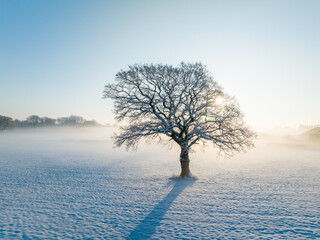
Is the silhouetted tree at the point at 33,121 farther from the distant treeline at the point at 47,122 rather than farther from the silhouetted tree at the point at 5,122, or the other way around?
the silhouetted tree at the point at 5,122

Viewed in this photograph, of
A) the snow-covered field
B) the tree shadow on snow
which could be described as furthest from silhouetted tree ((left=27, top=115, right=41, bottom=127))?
the tree shadow on snow

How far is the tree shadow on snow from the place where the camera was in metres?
8.72

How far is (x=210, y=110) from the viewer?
18156 mm

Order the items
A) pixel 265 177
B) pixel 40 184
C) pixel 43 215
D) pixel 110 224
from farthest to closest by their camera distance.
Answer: pixel 265 177, pixel 40 184, pixel 43 215, pixel 110 224

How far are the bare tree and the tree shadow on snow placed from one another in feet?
15.7

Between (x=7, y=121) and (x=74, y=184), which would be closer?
(x=74, y=184)

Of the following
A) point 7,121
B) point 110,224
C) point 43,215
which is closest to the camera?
point 110,224

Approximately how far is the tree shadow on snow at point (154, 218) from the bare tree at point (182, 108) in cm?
478

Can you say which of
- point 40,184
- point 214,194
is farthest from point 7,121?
point 214,194

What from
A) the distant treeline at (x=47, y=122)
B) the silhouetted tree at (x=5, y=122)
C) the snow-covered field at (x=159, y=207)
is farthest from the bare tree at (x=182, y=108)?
the distant treeline at (x=47, y=122)

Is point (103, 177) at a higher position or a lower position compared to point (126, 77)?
lower

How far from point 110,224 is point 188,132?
11.7 metres

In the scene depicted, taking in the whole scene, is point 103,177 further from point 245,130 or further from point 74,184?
point 245,130

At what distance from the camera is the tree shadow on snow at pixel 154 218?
8.72 meters
